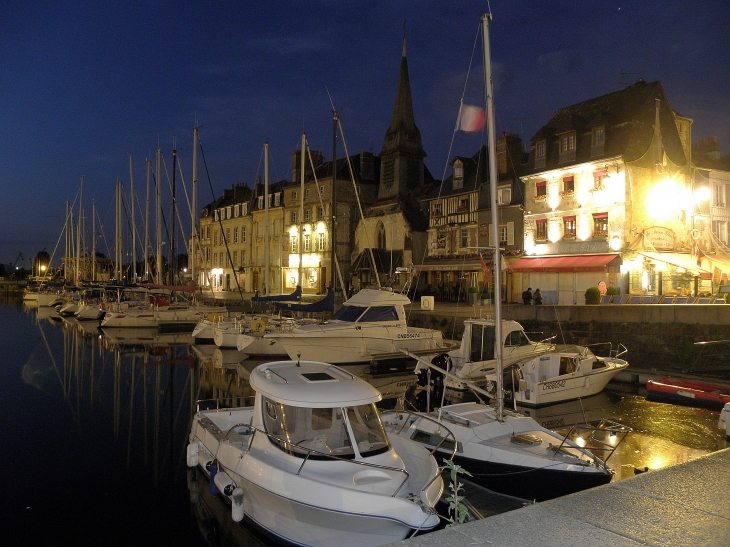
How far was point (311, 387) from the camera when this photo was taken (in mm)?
8156

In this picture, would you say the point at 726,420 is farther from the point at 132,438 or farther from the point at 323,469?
the point at 132,438

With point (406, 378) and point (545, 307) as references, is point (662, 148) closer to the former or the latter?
point (545, 307)

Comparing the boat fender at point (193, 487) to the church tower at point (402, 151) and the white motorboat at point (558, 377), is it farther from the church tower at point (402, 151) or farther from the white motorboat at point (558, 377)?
the church tower at point (402, 151)

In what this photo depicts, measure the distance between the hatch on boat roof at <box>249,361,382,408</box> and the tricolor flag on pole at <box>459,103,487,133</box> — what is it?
224 inches

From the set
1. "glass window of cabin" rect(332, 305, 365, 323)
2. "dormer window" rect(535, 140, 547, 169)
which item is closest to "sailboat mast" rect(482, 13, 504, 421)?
"glass window of cabin" rect(332, 305, 365, 323)

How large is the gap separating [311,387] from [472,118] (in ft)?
21.6

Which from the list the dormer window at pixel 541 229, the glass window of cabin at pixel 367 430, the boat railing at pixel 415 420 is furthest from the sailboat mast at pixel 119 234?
the glass window of cabin at pixel 367 430

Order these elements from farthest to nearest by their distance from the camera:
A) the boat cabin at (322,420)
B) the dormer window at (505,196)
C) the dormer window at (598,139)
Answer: the dormer window at (505,196) → the dormer window at (598,139) → the boat cabin at (322,420)

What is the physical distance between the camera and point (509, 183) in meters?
37.1

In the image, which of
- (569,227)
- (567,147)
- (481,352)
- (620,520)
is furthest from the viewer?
(567,147)

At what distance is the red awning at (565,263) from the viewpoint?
29.2m

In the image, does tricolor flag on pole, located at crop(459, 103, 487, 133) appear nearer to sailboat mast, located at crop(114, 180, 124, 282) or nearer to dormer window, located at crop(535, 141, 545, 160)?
dormer window, located at crop(535, 141, 545, 160)

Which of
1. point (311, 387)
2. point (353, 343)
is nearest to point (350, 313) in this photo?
point (353, 343)

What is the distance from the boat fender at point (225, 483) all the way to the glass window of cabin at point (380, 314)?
46.4 ft
